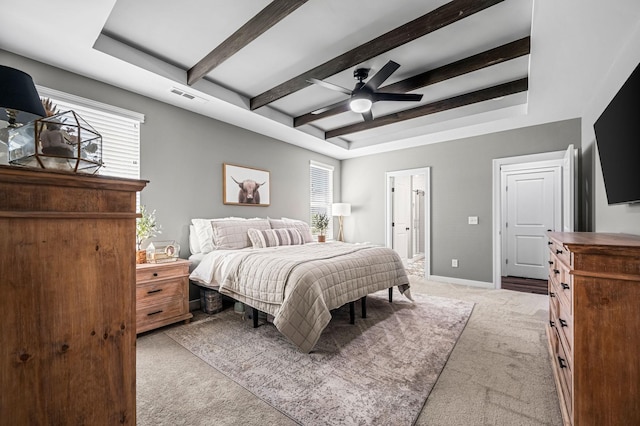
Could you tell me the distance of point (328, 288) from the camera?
252cm

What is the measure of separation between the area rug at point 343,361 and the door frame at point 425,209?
5.98 feet

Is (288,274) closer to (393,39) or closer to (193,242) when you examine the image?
(193,242)

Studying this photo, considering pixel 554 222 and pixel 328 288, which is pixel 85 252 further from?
pixel 554 222

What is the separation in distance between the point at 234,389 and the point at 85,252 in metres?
1.46

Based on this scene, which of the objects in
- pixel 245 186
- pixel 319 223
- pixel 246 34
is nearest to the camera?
pixel 246 34

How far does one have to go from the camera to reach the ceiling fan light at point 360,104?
2995 millimetres

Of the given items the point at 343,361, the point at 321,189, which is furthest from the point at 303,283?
the point at 321,189

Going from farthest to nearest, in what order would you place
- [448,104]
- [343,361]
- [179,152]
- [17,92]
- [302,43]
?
[448,104]
[179,152]
[302,43]
[343,361]
[17,92]

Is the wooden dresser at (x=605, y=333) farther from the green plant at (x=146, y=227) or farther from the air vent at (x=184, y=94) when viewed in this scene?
the air vent at (x=184, y=94)

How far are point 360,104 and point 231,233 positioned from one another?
219 cm

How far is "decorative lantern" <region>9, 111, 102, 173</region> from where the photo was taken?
908 millimetres

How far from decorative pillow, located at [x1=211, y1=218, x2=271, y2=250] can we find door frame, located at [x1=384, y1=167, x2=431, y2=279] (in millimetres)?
2941

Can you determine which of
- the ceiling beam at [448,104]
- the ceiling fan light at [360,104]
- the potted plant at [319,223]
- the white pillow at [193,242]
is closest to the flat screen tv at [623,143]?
the ceiling beam at [448,104]

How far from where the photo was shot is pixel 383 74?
2777 millimetres
